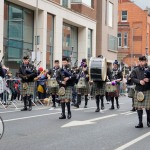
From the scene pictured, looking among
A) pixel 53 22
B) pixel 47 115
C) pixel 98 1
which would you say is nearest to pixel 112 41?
pixel 98 1

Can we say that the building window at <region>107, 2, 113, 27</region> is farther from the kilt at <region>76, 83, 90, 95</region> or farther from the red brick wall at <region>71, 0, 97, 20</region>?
the kilt at <region>76, 83, 90, 95</region>

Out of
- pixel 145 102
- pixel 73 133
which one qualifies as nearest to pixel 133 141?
pixel 73 133

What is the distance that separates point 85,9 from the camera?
42438 millimetres

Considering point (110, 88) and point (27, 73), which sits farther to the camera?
point (110, 88)

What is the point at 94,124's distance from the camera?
40.7 ft

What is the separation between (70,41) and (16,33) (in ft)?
35.0

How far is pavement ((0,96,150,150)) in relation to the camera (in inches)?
350

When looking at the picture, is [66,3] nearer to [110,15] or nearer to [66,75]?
[110,15]

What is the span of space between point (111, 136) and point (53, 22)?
26591mm

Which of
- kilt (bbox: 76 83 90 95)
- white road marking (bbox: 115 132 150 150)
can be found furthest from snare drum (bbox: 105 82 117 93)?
white road marking (bbox: 115 132 150 150)

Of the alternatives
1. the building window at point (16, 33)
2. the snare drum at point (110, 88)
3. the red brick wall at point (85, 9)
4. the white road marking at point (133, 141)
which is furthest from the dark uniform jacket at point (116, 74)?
the red brick wall at point (85, 9)

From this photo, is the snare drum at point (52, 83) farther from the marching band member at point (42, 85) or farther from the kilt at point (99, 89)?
the marching band member at point (42, 85)

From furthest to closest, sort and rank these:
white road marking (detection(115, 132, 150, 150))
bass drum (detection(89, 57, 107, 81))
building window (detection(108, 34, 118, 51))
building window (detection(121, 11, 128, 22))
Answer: building window (detection(121, 11, 128, 22)) < building window (detection(108, 34, 118, 51)) < bass drum (detection(89, 57, 107, 81)) < white road marking (detection(115, 132, 150, 150))

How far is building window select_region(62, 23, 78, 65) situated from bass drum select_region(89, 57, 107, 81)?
21.3 meters
